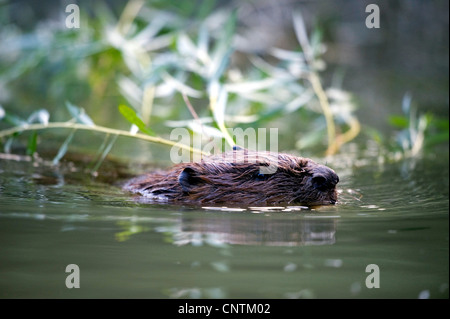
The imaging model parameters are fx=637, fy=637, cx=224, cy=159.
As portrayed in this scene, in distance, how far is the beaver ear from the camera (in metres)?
3.76

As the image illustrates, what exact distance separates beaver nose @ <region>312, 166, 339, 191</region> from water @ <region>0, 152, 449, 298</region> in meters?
0.13

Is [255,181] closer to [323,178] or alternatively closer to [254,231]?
[323,178]

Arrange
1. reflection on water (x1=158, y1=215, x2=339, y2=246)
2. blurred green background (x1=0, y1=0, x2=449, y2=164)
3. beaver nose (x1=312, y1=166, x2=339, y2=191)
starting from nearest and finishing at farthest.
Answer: reflection on water (x1=158, y1=215, x2=339, y2=246) → beaver nose (x1=312, y1=166, x2=339, y2=191) → blurred green background (x1=0, y1=0, x2=449, y2=164)

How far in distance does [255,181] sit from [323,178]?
397 millimetres

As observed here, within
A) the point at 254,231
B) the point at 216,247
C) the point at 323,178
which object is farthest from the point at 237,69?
the point at 216,247

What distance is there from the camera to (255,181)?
12.2ft

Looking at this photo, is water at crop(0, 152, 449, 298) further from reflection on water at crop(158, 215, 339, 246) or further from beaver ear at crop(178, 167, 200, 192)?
beaver ear at crop(178, 167, 200, 192)

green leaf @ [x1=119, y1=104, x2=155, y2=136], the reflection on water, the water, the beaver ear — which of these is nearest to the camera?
the water

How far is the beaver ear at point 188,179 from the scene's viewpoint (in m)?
3.76

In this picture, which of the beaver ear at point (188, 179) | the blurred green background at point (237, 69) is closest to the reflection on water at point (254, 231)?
the beaver ear at point (188, 179)

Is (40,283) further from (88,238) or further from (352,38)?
(352,38)

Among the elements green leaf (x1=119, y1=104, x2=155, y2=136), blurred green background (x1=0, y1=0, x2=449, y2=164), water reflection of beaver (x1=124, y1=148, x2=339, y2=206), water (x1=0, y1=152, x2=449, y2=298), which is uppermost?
blurred green background (x1=0, y1=0, x2=449, y2=164)

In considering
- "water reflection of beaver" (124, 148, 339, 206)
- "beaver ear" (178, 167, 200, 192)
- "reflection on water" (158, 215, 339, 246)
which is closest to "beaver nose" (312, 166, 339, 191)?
"water reflection of beaver" (124, 148, 339, 206)
